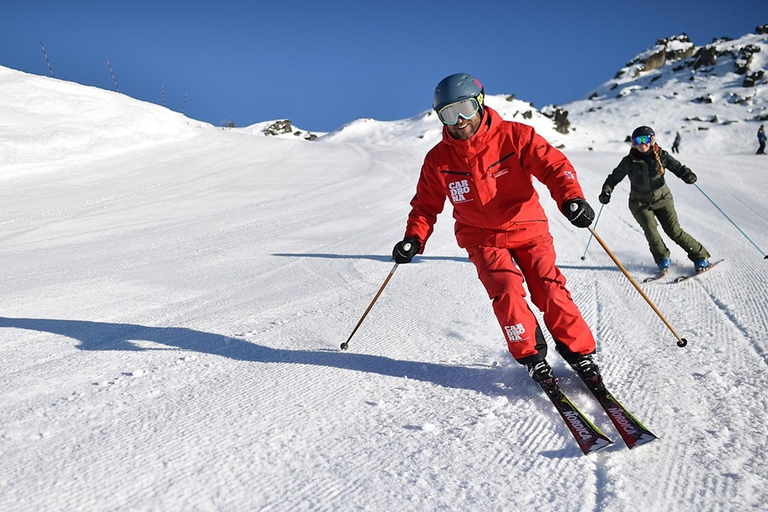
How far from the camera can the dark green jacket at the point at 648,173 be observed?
5887mm

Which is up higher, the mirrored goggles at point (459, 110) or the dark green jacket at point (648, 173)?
the mirrored goggles at point (459, 110)

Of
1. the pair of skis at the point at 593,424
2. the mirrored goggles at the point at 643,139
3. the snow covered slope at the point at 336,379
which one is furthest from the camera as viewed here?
the mirrored goggles at the point at 643,139

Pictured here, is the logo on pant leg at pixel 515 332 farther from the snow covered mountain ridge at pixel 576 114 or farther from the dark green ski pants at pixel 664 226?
the snow covered mountain ridge at pixel 576 114

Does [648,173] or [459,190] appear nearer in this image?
[459,190]

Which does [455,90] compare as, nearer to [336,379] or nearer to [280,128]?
[336,379]

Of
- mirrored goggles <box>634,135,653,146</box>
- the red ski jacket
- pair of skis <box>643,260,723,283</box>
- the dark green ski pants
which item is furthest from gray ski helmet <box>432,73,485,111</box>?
the dark green ski pants

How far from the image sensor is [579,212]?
2.85 m

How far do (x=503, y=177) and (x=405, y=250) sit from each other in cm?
79

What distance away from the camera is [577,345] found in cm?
286

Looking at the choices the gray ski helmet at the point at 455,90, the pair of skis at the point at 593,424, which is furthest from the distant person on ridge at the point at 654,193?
the pair of skis at the point at 593,424

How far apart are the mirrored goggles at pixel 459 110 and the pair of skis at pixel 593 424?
158 centimetres

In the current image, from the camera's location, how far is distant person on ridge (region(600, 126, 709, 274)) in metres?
5.80

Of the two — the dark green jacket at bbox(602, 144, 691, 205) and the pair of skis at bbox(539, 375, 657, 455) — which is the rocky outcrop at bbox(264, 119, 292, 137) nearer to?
the dark green jacket at bbox(602, 144, 691, 205)

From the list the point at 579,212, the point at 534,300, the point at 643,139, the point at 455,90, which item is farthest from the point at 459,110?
the point at 643,139
